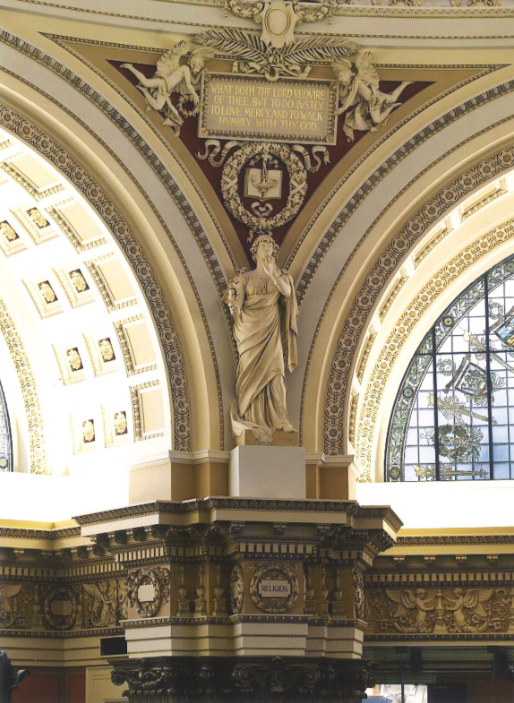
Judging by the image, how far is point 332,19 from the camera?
68.1 ft

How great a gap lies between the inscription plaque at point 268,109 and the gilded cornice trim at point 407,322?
146 inches

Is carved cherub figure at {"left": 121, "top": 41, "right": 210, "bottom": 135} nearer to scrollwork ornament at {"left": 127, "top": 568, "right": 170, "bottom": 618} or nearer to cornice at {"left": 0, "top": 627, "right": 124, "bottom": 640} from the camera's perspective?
scrollwork ornament at {"left": 127, "top": 568, "right": 170, "bottom": 618}

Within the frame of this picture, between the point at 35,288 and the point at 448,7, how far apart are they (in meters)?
6.90

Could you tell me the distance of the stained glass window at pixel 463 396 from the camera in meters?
23.5

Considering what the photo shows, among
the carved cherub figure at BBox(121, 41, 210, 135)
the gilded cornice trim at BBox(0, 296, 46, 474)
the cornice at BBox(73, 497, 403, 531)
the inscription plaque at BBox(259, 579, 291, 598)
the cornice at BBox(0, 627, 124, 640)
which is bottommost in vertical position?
the cornice at BBox(0, 627, 124, 640)

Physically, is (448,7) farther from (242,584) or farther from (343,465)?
(242,584)

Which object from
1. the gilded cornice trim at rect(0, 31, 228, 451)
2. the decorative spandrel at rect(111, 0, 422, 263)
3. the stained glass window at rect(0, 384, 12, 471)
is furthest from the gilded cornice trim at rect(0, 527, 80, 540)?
the decorative spandrel at rect(111, 0, 422, 263)

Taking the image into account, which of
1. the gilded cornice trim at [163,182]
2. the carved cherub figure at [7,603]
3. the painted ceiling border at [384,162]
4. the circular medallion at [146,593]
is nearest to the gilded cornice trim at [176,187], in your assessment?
the gilded cornice trim at [163,182]

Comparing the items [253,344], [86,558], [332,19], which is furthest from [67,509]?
[332,19]

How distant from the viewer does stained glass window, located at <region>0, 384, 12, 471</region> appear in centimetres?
2292

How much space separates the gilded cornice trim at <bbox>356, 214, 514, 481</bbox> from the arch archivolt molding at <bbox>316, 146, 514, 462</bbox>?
2054 mm

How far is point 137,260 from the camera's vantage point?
2038 centimetres

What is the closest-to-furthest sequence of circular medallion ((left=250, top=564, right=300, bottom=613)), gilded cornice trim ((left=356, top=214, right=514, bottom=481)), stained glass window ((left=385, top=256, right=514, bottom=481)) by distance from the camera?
circular medallion ((left=250, top=564, right=300, bottom=613)) < gilded cornice trim ((left=356, top=214, right=514, bottom=481)) < stained glass window ((left=385, top=256, right=514, bottom=481))

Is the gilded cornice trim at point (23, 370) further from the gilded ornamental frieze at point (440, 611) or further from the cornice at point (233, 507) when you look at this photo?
the gilded ornamental frieze at point (440, 611)
